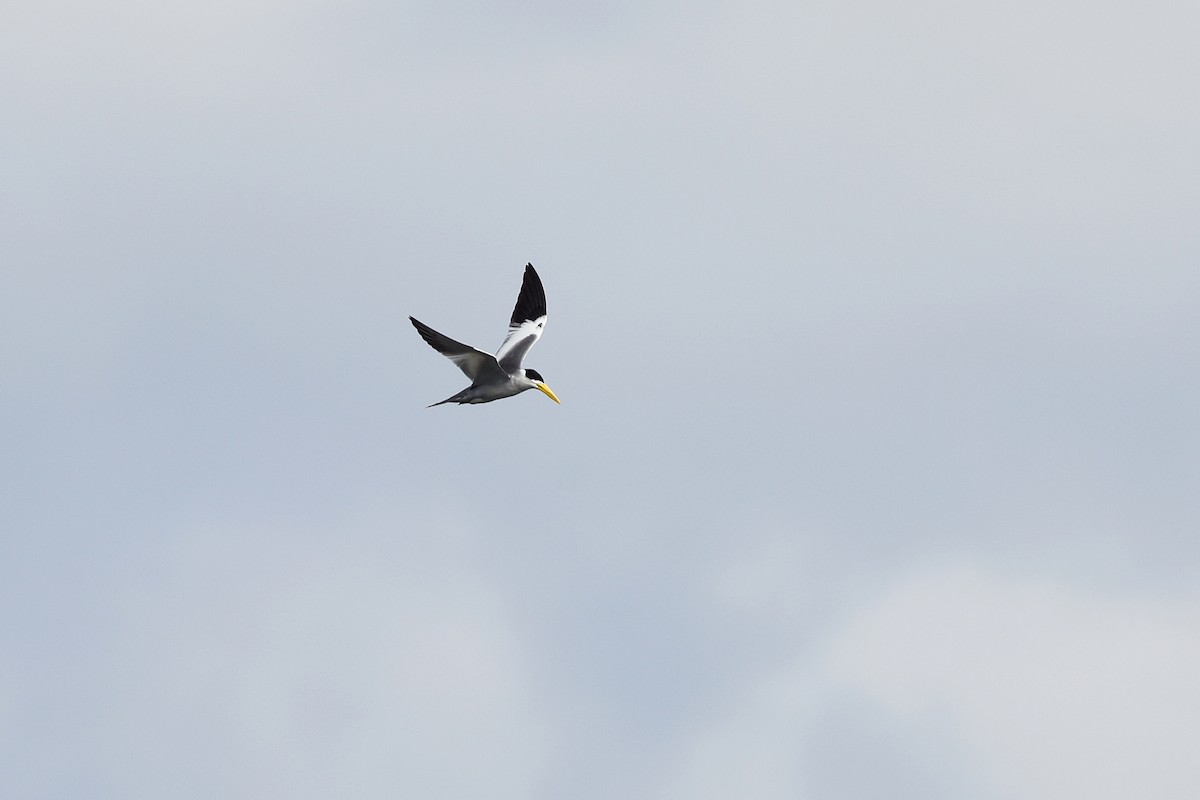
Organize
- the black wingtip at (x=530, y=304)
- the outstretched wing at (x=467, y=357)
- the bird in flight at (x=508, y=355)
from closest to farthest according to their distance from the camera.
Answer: the outstretched wing at (x=467, y=357) → the bird in flight at (x=508, y=355) → the black wingtip at (x=530, y=304)

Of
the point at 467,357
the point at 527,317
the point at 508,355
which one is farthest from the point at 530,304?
the point at 467,357

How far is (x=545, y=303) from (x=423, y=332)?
988 centimetres

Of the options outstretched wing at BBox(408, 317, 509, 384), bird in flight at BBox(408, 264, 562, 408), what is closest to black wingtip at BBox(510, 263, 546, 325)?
bird in flight at BBox(408, 264, 562, 408)

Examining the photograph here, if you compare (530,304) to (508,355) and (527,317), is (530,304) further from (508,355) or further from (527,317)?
(508,355)

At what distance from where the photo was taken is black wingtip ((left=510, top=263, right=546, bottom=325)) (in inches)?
2020

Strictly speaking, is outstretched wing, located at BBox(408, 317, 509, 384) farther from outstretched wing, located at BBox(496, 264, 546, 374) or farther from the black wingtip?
the black wingtip

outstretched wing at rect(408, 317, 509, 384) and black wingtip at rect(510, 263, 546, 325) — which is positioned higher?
black wingtip at rect(510, 263, 546, 325)

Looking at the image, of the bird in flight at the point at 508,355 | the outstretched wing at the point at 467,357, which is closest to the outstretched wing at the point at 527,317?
the bird in flight at the point at 508,355

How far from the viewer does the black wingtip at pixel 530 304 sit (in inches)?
2020

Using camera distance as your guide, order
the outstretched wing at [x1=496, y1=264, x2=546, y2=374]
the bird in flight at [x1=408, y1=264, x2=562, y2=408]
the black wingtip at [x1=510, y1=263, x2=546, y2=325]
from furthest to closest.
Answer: the black wingtip at [x1=510, y1=263, x2=546, y2=325], the outstretched wing at [x1=496, y1=264, x2=546, y2=374], the bird in flight at [x1=408, y1=264, x2=562, y2=408]

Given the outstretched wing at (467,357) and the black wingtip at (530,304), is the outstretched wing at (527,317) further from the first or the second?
the outstretched wing at (467,357)

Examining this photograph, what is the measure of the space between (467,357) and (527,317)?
7.42m

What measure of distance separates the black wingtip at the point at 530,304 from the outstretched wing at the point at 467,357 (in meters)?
5.28

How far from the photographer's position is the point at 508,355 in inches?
1937
